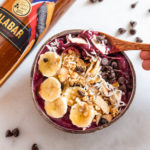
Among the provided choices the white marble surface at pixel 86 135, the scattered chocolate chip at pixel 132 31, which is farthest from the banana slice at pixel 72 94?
the scattered chocolate chip at pixel 132 31

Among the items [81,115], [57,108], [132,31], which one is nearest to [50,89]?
[57,108]

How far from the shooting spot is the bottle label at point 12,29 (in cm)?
134

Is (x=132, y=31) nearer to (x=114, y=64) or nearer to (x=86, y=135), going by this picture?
(x=114, y=64)

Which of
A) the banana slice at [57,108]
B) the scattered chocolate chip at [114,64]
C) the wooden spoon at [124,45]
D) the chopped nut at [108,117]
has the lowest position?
the banana slice at [57,108]

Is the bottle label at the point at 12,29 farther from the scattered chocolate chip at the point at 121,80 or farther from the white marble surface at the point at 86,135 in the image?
the scattered chocolate chip at the point at 121,80

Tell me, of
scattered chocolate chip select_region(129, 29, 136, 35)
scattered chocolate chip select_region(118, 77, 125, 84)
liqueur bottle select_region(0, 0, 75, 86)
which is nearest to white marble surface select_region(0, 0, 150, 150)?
scattered chocolate chip select_region(129, 29, 136, 35)

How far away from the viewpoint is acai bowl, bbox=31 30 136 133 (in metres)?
1.29

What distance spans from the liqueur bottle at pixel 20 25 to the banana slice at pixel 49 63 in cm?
16

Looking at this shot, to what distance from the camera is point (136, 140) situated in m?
1.52

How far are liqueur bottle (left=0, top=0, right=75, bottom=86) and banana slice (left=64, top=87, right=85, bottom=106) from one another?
345 mm

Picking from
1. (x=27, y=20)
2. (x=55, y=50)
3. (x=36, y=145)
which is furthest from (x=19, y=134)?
(x=27, y=20)

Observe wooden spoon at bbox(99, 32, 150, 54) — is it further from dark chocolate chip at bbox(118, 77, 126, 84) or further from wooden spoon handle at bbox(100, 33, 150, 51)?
dark chocolate chip at bbox(118, 77, 126, 84)

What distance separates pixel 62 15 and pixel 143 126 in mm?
831

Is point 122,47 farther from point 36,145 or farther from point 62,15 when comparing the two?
point 36,145
